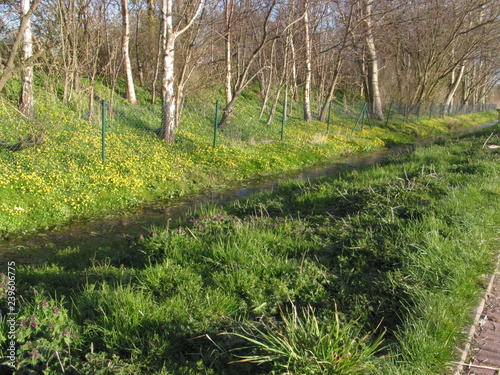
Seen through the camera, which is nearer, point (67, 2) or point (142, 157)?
point (142, 157)

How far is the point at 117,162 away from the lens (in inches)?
394

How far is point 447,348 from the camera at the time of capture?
306 centimetres

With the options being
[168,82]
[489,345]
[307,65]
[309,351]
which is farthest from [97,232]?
[307,65]

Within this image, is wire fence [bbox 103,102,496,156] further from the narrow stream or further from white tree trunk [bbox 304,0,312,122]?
the narrow stream

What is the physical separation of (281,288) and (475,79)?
57533 mm

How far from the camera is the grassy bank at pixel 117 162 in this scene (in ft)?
25.3

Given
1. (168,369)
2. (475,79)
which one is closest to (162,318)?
(168,369)

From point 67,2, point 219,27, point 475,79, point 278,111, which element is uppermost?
point 475,79

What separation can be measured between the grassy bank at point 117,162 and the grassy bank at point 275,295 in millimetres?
2421

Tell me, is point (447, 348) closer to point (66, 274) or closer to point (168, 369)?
point (168, 369)

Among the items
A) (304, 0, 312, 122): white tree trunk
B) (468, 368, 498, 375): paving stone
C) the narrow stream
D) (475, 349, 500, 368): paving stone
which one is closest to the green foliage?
(468, 368, 498, 375): paving stone

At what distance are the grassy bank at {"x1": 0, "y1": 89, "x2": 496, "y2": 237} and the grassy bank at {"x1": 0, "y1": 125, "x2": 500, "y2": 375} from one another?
2.42 m

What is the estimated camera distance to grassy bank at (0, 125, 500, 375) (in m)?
2.73

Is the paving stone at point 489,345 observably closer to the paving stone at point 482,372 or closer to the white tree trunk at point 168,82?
the paving stone at point 482,372
